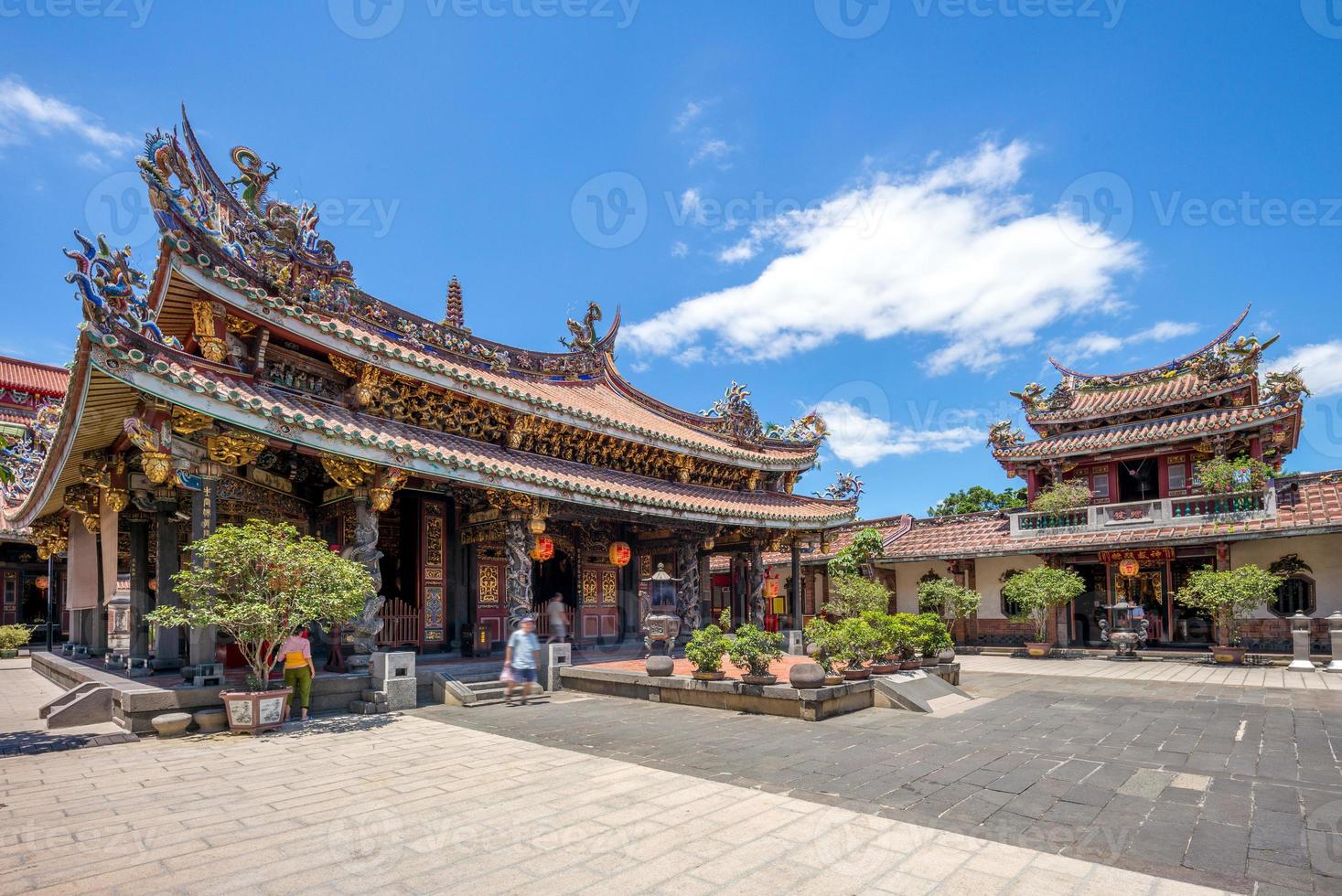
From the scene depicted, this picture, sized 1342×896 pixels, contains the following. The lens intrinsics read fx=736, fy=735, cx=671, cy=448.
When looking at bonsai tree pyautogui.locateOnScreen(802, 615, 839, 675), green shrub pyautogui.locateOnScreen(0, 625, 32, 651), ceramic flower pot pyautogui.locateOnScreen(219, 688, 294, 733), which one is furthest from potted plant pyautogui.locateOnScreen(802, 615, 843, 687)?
green shrub pyautogui.locateOnScreen(0, 625, 32, 651)

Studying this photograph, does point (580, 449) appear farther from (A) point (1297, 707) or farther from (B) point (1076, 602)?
(B) point (1076, 602)

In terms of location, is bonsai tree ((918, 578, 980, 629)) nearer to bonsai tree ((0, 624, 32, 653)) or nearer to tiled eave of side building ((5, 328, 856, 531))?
tiled eave of side building ((5, 328, 856, 531))

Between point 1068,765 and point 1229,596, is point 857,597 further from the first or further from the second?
point 1068,765

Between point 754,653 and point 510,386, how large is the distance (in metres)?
7.44

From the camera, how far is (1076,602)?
23.0 m

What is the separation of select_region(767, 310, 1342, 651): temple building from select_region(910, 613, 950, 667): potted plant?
11.1 metres

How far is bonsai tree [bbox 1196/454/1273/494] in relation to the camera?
1919cm

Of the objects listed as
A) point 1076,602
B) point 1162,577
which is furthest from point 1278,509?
point 1076,602

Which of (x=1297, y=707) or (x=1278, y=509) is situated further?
(x=1278, y=509)

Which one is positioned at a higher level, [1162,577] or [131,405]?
[131,405]

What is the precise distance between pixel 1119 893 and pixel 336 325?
11.0 meters

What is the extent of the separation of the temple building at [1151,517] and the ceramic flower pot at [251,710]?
63.6 feet

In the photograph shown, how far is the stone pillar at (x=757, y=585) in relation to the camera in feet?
60.1

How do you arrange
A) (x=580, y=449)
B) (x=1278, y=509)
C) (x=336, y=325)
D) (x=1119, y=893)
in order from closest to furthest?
(x=1119, y=893) → (x=336, y=325) → (x=580, y=449) → (x=1278, y=509)
